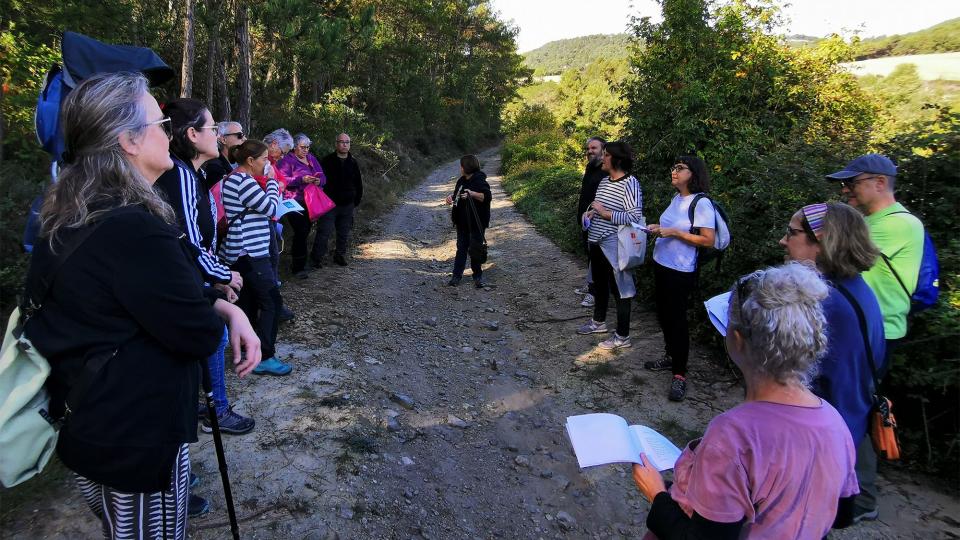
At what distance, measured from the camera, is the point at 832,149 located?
208 inches

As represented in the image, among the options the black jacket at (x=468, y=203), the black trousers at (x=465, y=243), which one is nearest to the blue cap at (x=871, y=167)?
the black jacket at (x=468, y=203)

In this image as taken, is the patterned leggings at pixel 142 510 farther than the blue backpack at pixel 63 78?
No

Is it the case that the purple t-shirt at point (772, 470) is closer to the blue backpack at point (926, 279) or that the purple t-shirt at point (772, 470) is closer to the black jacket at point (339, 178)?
the blue backpack at point (926, 279)

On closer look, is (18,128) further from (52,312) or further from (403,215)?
(403,215)

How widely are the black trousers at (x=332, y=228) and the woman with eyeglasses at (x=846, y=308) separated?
6.31 m

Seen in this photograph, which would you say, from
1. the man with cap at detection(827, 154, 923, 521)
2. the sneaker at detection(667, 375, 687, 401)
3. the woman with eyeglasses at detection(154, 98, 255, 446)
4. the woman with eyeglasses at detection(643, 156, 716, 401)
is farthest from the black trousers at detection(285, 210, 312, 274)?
the man with cap at detection(827, 154, 923, 521)

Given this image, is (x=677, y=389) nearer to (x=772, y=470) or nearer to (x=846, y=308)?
(x=846, y=308)

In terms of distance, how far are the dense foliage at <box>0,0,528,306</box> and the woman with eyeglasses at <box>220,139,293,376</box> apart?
200 centimetres

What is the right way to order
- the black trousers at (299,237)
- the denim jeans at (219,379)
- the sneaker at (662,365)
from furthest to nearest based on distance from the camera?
the black trousers at (299,237) < the sneaker at (662,365) < the denim jeans at (219,379)

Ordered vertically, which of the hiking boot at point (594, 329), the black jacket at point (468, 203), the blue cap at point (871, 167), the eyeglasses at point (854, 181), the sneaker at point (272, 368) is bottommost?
the hiking boot at point (594, 329)

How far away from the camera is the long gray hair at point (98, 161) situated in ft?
4.66

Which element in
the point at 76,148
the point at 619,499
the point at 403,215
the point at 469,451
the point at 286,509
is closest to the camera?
the point at 76,148

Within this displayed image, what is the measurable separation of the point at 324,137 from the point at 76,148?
13670 millimetres

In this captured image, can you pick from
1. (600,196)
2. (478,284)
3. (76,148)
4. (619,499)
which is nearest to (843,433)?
(619,499)
